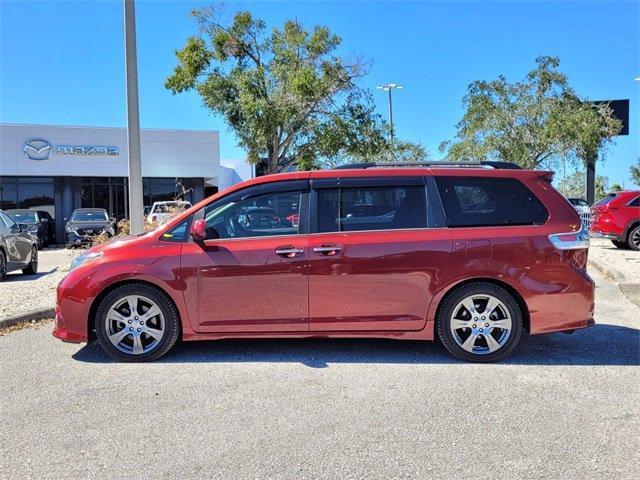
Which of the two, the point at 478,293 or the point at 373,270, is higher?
the point at 373,270

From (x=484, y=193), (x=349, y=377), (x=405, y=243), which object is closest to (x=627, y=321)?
(x=484, y=193)

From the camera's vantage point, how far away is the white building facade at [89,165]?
86.1ft

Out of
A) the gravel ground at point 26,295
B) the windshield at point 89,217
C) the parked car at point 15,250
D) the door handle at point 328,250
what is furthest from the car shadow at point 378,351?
the windshield at point 89,217

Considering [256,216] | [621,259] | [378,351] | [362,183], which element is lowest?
[378,351]

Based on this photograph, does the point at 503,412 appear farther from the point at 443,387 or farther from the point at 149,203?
the point at 149,203

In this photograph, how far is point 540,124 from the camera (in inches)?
817

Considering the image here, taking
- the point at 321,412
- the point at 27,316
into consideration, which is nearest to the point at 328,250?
the point at 321,412

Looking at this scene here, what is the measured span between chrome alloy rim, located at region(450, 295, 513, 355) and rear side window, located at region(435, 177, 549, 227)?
720 mm

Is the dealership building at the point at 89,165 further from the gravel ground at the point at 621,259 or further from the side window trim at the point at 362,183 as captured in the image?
the side window trim at the point at 362,183

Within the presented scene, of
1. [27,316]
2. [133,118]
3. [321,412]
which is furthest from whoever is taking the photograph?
[133,118]

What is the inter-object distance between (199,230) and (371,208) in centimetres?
157

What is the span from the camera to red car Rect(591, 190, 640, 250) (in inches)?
552

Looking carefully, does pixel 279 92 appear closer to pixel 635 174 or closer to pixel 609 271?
pixel 609 271

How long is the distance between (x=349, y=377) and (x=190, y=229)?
6.41ft
